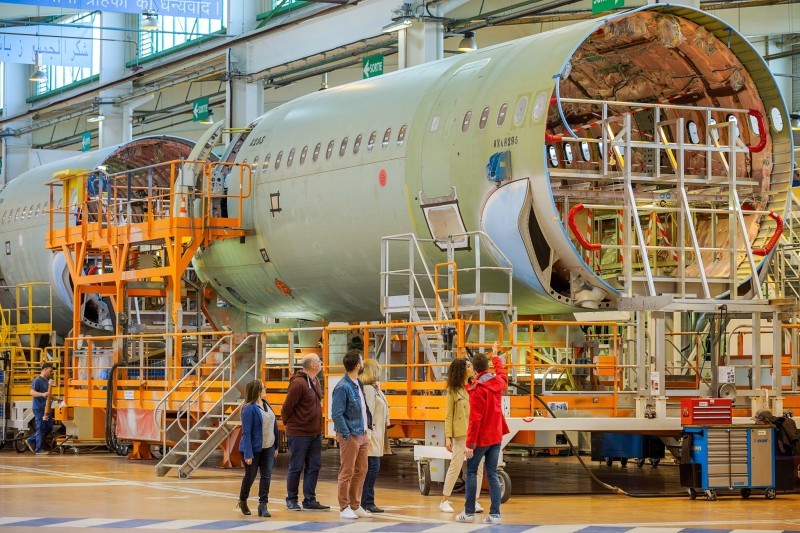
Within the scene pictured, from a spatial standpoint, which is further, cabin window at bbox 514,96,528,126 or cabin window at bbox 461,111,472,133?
cabin window at bbox 461,111,472,133

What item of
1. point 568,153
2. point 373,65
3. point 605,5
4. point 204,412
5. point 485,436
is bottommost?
point 204,412

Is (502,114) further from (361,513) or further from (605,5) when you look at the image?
(605,5)

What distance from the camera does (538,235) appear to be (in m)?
18.3

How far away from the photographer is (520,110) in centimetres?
1831

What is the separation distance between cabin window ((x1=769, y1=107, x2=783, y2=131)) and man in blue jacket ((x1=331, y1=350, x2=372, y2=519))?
842 centimetres

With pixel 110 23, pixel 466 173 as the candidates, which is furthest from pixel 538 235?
pixel 110 23

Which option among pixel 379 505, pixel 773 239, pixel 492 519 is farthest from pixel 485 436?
pixel 773 239

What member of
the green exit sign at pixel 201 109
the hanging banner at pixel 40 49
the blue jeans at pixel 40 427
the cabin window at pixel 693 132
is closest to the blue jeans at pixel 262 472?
the cabin window at pixel 693 132

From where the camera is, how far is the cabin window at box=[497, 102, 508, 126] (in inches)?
733

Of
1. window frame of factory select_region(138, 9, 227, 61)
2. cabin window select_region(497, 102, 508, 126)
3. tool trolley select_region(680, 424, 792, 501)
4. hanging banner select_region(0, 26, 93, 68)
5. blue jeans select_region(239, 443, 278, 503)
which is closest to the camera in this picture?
blue jeans select_region(239, 443, 278, 503)

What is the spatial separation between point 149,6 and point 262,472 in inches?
507

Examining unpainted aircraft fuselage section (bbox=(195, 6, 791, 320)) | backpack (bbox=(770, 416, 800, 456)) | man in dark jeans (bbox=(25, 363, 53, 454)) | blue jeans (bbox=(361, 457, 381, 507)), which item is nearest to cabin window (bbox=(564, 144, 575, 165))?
unpainted aircraft fuselage section (bbox=(195, 6, 791, 320))

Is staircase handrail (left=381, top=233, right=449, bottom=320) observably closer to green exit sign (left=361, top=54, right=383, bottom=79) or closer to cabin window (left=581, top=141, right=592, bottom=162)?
cabin window (left=581, top=141, right=592, bottom=162)

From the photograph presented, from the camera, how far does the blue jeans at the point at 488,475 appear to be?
1463 centimetres
